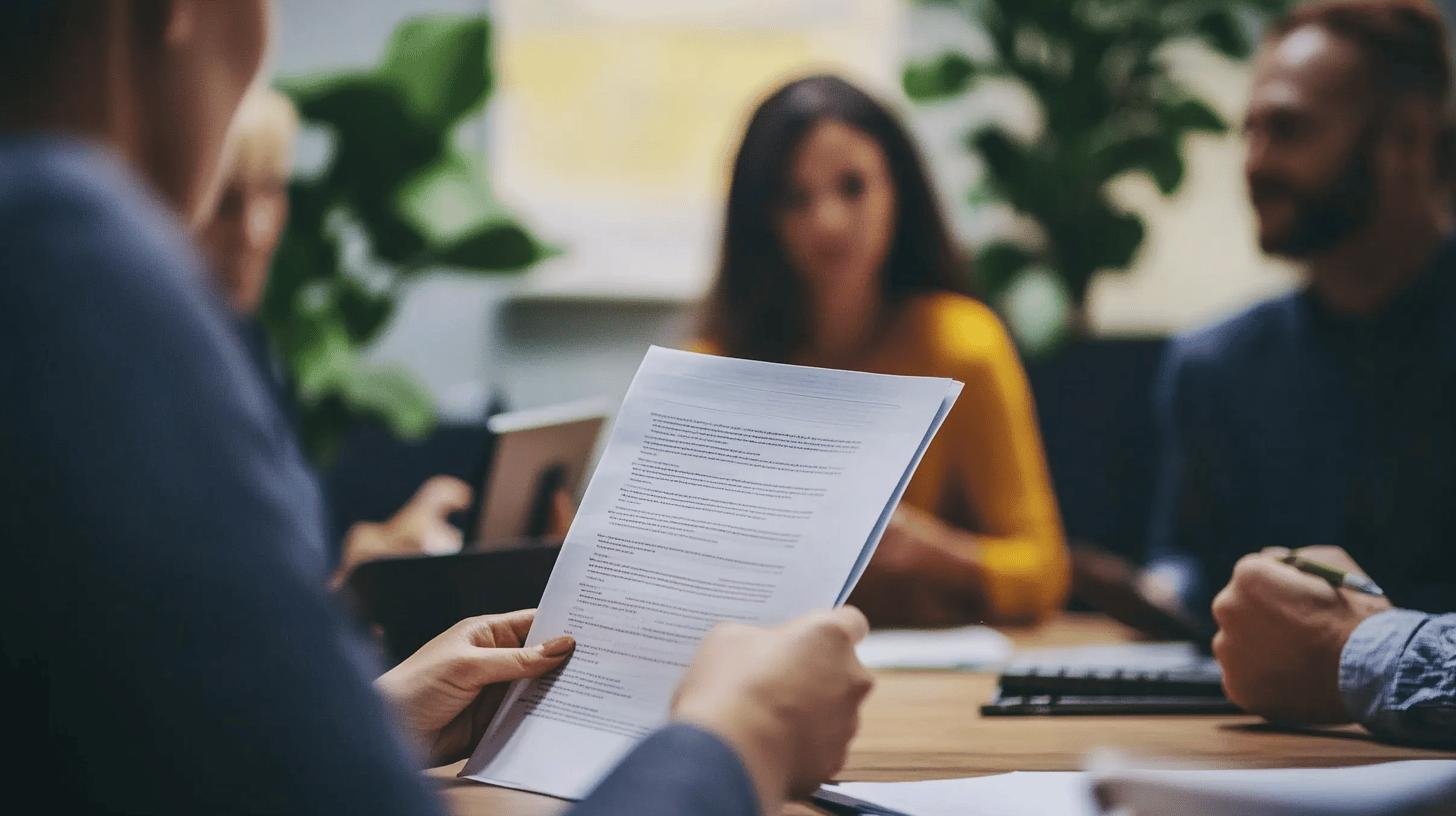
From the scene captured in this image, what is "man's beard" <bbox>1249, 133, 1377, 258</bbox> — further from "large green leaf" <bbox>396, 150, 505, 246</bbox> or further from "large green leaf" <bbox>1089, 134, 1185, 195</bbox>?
"large green leaf" <bbox>396, 150, 505, 246</bbox>

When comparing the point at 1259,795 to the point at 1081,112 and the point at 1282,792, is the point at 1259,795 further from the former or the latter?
the point at 1081,112

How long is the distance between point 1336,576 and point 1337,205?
112 centimetres

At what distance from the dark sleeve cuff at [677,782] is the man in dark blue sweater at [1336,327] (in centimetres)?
141

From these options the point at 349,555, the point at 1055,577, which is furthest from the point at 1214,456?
the point at 349,555

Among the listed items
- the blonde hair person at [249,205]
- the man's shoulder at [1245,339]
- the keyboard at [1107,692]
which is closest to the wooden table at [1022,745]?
the keyboard at [1107,692]

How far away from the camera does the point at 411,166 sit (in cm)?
258

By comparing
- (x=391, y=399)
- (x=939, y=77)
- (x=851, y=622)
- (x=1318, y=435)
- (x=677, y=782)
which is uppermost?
(x=939, y=77)

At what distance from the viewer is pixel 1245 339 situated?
203 centimetres

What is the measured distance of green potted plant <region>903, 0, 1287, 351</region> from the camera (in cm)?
275

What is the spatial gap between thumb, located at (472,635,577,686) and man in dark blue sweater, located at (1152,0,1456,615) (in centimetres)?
127

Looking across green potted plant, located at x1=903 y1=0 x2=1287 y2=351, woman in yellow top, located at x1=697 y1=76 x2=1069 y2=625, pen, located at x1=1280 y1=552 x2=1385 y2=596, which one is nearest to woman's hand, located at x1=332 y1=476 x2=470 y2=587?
woman in yellow top, located at x1=697 y1=76 x2=1069 y2=625

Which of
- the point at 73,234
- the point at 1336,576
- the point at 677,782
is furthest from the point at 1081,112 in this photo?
the point at 73,234

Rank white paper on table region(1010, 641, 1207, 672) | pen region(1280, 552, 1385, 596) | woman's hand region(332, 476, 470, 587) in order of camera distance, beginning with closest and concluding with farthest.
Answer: pen region(1280, 552, 1385, 596) < white paper on table region(1010, 641, 1207, 672) < woman's hand region(332, 476, 470, 587)

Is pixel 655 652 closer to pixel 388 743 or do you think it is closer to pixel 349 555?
pixel 388 743
